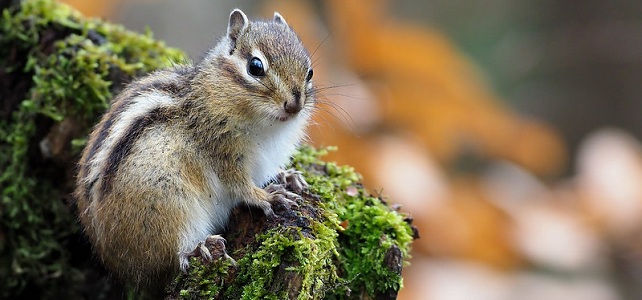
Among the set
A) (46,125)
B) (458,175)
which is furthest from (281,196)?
(458,175)

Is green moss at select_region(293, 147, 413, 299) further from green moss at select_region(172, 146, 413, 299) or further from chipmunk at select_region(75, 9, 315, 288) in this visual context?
chipmunk at select_region(75, 9, 315, 288)

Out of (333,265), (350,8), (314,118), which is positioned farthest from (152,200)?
(350,8)

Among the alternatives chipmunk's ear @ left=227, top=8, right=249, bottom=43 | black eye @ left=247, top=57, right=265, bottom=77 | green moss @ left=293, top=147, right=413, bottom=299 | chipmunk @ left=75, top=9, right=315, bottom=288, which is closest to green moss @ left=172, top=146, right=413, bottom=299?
green moss @ left=293, top=147, right=413, bottom=299

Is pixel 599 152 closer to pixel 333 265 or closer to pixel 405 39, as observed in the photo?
pixel 405 39

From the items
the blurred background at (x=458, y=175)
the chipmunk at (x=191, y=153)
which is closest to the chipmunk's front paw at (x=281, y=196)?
the chipmunk at (x=191, y=153)

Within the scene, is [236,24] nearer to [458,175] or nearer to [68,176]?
[68,176]
